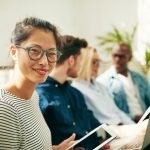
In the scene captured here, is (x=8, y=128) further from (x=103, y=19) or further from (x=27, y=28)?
(x=103, y=19)

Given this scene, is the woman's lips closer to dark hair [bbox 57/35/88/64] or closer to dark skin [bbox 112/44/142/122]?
dark hair [bbox 57/35/88/64]

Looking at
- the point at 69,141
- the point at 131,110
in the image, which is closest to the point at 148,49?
the point at 131,110

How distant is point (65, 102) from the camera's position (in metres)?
1.97

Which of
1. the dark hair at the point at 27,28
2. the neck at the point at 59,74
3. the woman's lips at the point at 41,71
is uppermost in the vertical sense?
the dark hair at the point at 27,28

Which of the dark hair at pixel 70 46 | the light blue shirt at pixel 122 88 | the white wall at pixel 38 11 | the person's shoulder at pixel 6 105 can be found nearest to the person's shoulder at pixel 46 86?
the dark hair at pixel 70 46

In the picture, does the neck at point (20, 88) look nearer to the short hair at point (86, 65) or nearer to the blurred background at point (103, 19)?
the short hair at point (86, 65)

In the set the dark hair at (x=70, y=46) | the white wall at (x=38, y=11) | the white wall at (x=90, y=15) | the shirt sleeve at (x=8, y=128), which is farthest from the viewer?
the white wall at (x=90, y=15)

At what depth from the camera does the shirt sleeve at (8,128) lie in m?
1.11

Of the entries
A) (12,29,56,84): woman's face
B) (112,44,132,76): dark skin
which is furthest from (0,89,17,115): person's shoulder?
(112,44,132,76): dark skin

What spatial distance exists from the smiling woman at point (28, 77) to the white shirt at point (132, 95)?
173 cm

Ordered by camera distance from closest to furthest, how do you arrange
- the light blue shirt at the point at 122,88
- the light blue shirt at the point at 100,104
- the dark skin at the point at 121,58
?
the light blue shirt at the point at 100,104 → the light blue shirt at the point at 122,88 → the dark skin at the point at 121,58

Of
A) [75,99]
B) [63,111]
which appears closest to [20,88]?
[63,111]

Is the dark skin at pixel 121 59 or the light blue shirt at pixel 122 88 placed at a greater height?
the dark skin at pixel 121 59

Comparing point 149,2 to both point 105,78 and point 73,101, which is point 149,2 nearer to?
point 105,78
